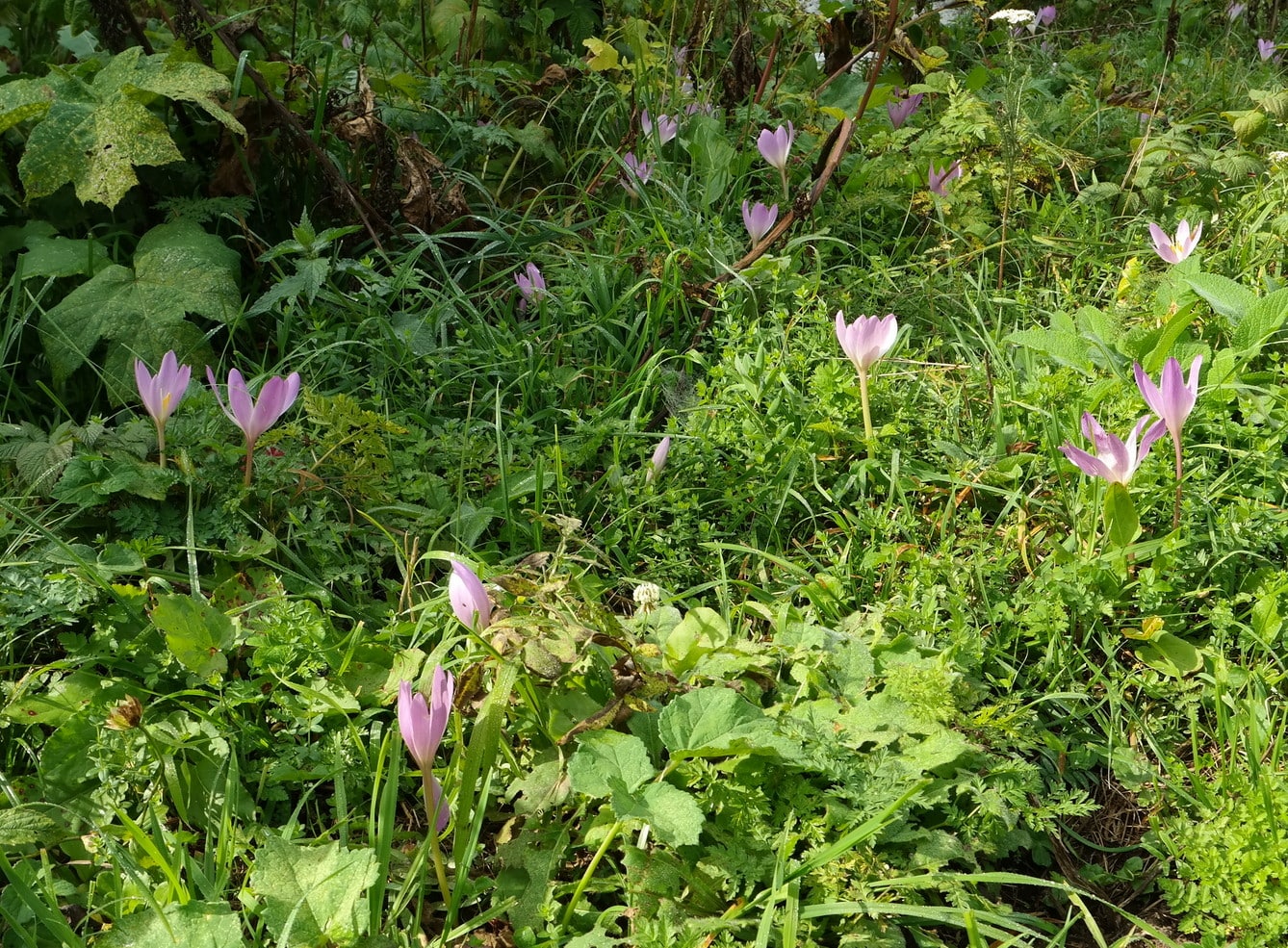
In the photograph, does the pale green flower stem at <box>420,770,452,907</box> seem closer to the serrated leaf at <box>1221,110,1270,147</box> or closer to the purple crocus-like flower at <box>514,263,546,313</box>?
the purple crocus-like flower at <box>514,263,546,313</box>

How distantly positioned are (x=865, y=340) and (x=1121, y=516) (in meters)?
0.62

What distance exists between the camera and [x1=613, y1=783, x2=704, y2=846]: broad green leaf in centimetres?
141

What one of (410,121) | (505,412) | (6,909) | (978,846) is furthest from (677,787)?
(410,121)

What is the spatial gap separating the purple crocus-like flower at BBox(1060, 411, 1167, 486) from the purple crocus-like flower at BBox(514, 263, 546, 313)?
1456 mm

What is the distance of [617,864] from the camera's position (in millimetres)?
1599

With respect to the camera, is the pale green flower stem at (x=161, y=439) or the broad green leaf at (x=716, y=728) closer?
the broad green leaf at (x=716, y=728)

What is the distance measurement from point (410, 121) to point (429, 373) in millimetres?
1176

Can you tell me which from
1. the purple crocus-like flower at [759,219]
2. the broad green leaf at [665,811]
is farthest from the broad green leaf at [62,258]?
the broad green leaf at [665,811]

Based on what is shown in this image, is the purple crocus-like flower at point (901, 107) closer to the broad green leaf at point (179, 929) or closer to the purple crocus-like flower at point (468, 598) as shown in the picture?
the purple crocus-like flower at point (468, 598)

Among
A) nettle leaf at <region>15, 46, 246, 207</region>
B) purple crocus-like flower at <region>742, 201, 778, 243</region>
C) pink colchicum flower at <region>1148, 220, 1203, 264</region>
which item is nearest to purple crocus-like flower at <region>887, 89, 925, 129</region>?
purple crocus-like flower at <region>742, 201, 778, 243</region>

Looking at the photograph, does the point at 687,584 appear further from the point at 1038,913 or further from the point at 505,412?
the point at 1038,913

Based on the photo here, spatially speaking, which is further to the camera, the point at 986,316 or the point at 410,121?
the point at 410,121

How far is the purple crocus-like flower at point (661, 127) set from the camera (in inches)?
136

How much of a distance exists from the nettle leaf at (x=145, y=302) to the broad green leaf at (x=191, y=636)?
3.16 ft
